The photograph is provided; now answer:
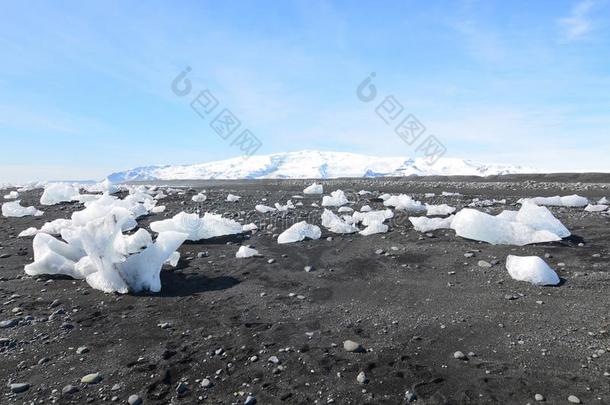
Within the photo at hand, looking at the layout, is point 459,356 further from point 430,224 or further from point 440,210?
point 440,210

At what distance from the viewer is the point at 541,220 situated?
5.96 meters

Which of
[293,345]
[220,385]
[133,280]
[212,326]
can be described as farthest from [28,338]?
[293,345]

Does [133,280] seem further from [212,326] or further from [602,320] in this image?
[602,320]

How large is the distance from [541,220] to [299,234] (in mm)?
3579

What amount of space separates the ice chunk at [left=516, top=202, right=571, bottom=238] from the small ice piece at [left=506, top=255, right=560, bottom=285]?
1.70 meters

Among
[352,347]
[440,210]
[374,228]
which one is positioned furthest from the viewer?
[440,210]

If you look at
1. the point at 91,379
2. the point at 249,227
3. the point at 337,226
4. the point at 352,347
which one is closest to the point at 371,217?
the point at 337,226

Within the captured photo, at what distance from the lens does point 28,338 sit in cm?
348

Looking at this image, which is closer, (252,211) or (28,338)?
(28,338)

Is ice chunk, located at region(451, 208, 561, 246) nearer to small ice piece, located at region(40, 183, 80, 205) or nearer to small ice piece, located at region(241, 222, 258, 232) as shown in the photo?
small ice piece, located at region(241, 222, 258, 232)

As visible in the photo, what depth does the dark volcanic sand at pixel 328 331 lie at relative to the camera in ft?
8.75

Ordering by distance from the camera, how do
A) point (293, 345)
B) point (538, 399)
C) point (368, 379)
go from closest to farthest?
point (538, 399) → point (368, 379) → point (293, 345)

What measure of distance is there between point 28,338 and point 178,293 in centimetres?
141

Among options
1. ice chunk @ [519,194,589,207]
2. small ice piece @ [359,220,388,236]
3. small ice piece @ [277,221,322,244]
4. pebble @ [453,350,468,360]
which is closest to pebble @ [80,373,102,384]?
pebble @ [453,350,468,360]
